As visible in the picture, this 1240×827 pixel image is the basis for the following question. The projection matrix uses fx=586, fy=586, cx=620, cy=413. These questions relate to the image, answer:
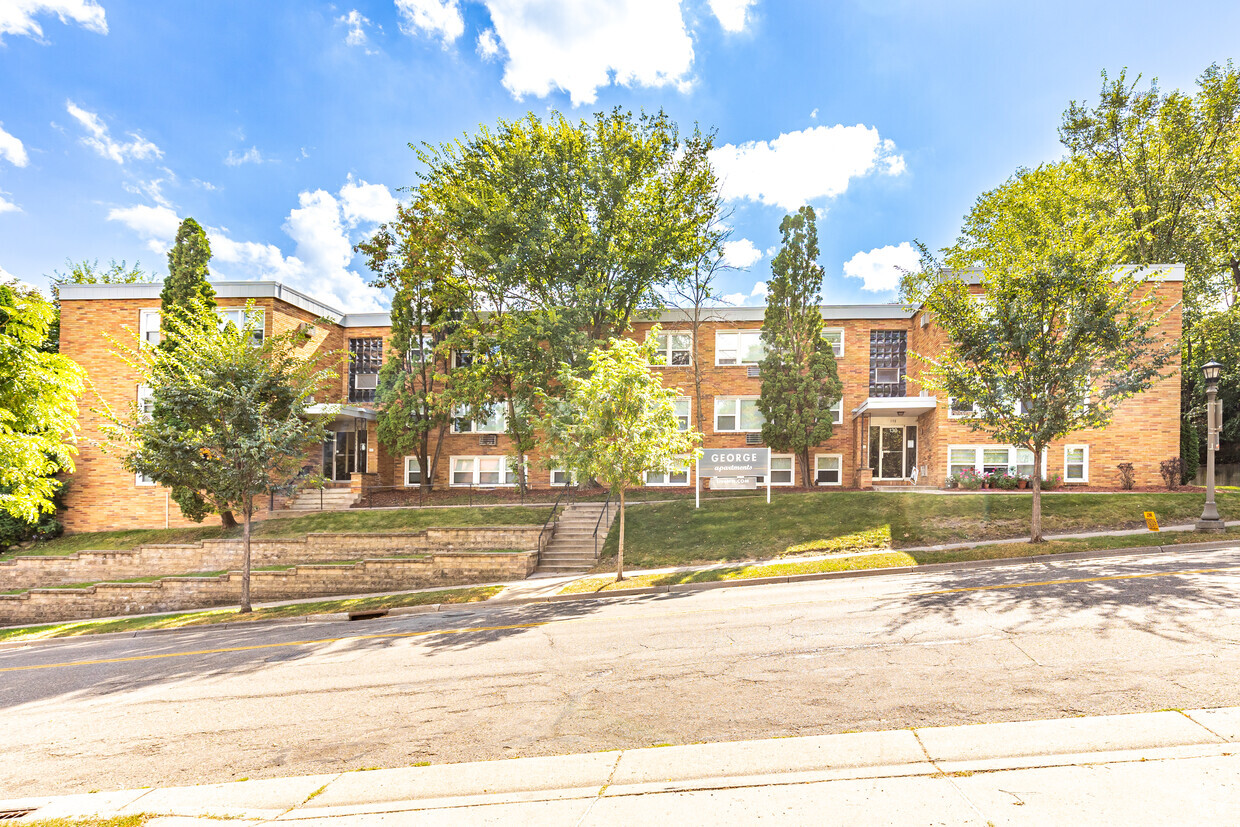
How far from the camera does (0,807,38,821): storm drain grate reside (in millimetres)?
4477

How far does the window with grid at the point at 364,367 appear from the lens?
30.0m

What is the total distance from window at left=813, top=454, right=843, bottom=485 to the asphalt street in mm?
15189

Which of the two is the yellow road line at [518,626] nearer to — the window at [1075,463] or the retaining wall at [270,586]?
the retaining wall at [270,586]

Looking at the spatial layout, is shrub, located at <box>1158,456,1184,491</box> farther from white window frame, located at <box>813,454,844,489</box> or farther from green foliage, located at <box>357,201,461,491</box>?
green foliage, located at <box>357,201,461,491</box>

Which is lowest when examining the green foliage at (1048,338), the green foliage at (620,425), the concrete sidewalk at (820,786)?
the concrete sidewalk at (820,786)

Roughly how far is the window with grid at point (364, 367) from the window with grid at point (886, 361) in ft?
79.5

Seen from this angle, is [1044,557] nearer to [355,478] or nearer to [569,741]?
[569,741]

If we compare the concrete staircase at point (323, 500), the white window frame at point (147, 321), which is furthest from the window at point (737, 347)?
the white window frame at point (147, 321)

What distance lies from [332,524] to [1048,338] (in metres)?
22.7

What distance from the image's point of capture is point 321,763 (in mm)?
5199

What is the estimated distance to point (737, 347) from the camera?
1095 inches

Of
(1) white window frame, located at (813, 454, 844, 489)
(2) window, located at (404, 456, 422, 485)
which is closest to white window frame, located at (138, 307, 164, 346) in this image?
(2) window, located at (404, 456, 422, 485)

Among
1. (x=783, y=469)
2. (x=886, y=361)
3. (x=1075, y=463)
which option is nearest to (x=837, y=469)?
(x=783, y=469)

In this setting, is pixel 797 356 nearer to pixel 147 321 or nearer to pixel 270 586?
pixel 270 586
